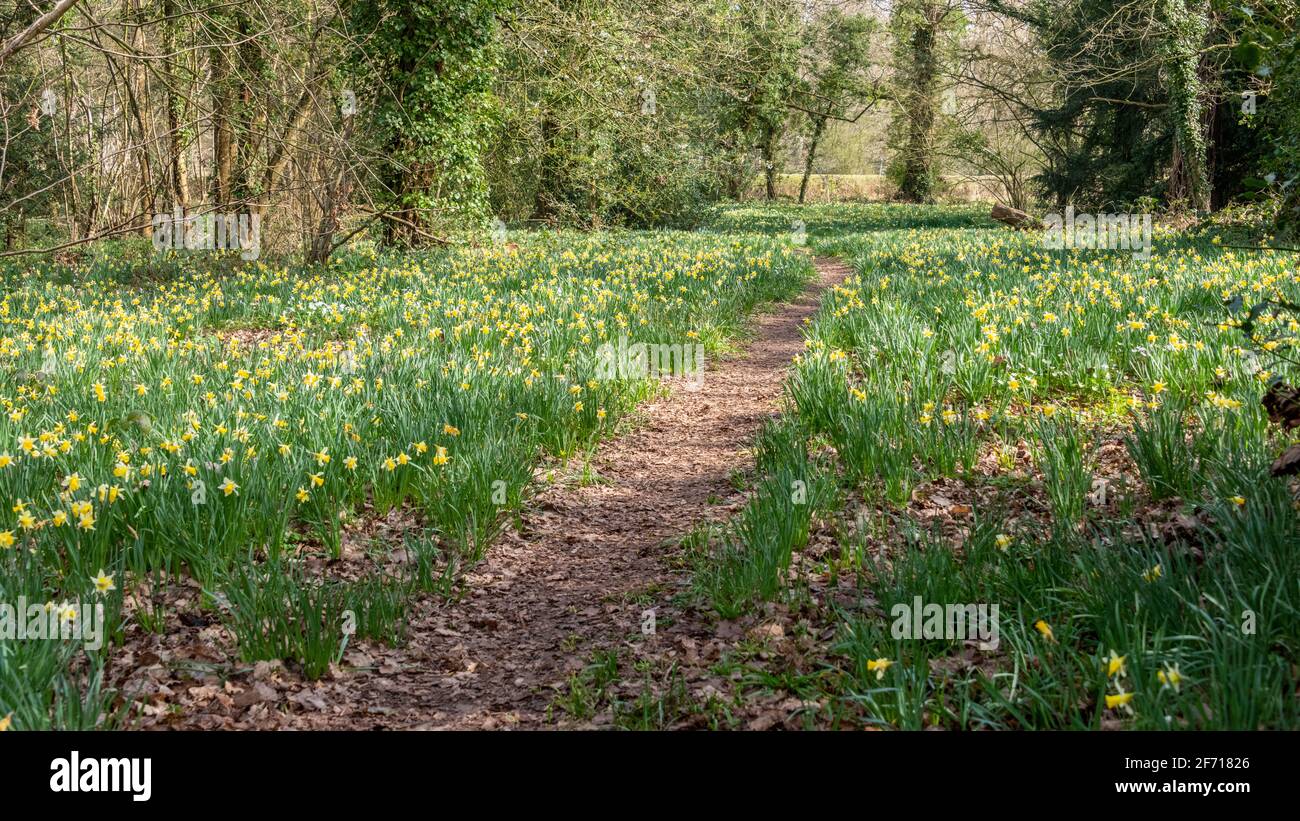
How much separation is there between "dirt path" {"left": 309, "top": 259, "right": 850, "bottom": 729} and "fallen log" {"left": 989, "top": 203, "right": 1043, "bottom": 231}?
17258mm

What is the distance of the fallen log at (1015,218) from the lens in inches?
821

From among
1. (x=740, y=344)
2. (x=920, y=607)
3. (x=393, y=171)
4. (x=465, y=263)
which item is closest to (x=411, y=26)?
(x=393, y=171)

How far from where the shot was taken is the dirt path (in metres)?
2.90

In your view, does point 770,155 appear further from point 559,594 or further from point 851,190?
point 559,594

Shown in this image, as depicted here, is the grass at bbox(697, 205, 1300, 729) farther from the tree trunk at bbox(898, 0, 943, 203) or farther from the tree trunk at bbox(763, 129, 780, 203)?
the tree trunk at bbox(763, 129, 780, 203)

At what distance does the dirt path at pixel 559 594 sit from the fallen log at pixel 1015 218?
17258 millimetres

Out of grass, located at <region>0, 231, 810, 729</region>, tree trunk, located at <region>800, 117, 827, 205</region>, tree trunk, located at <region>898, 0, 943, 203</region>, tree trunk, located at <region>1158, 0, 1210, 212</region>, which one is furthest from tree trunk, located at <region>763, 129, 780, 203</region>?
grass, located at <region>0, 231, 810, 729</region>

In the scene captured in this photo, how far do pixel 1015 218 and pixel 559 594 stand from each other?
21.4 meters

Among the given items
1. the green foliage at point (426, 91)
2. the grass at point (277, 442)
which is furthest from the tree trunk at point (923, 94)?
the grass at point (277, 442)

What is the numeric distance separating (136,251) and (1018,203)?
2071cm

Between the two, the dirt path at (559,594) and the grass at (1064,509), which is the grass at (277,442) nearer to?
the dirt path at (559,594)

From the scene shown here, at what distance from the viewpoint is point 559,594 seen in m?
3.72

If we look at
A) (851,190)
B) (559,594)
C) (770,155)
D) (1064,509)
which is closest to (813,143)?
(770,155)

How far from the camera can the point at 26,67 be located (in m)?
17.7
